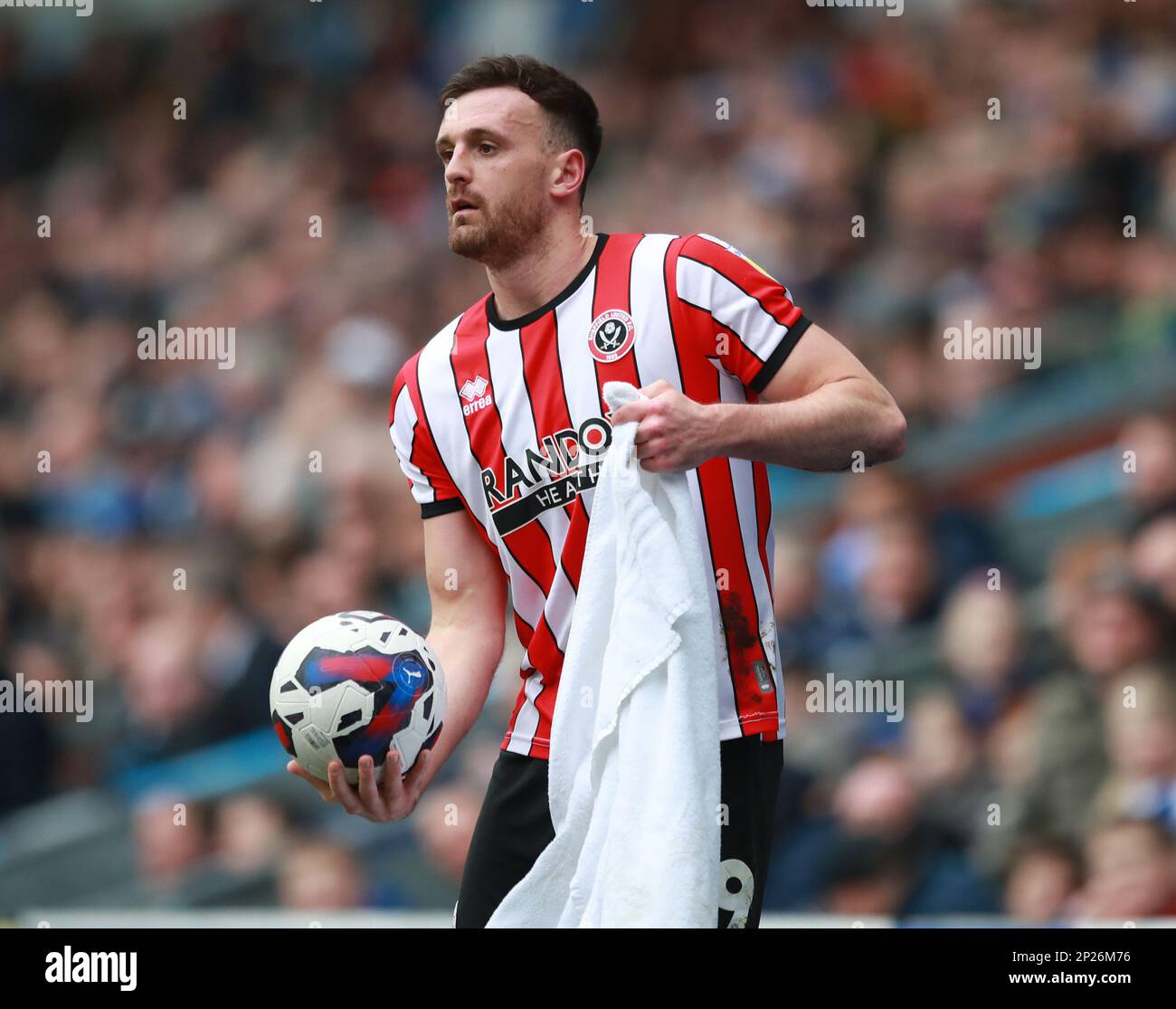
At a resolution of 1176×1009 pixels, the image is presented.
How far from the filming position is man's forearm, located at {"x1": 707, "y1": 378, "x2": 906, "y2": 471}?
113 inches

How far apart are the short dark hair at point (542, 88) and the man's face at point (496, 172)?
2 cm

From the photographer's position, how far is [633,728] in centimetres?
292

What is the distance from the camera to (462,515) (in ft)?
11.6

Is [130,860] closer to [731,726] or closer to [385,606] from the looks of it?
[385,606]

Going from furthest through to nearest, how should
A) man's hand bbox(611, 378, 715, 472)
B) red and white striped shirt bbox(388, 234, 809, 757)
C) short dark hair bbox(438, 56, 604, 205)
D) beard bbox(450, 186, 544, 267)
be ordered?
short dark hair bbox(438, 56, 604, 205)
beard bbox(450, 186, 544, 267)
red and white striped shirt bbox(388, 234, 809, 757)
man's hand bbox(611, 378, 715, 472)

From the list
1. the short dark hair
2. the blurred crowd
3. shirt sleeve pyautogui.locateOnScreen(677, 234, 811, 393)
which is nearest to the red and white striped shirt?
shirt sleeve pyautogui.locateOnScreen(677, 234, 811, 393)

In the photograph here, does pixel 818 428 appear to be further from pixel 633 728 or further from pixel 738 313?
pixel 633 728

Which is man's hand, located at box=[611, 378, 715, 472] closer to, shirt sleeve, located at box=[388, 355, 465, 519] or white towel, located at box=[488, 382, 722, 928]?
white towel, located at box=[488, 382, 722, 928]

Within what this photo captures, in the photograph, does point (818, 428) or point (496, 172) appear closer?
point (818, 428)

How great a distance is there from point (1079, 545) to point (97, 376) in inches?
221

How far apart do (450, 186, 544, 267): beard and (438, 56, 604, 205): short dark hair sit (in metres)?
0.17

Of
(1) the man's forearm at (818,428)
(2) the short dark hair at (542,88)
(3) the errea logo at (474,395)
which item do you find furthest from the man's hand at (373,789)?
(2) the short dark hair at (542,88)

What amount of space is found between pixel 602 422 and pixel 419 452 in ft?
1.67

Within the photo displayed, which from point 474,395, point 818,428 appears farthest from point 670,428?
point 474,395
